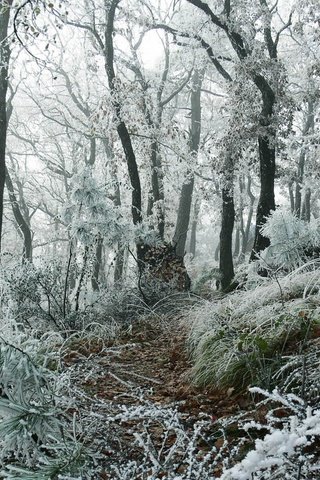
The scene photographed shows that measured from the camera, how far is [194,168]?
14.8 meters

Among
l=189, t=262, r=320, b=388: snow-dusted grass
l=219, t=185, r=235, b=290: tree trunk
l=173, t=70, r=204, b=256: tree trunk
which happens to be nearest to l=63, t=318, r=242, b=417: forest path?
l=189, t=262, r=320, b=388: snow-dusted grass

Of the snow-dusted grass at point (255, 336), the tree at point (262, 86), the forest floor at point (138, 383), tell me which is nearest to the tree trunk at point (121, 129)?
the tree at point (262, 86)

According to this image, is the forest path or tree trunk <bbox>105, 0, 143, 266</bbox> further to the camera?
tree trunk <bbox>105, 0, 143, 266</bbox>

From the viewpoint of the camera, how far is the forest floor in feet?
10.1

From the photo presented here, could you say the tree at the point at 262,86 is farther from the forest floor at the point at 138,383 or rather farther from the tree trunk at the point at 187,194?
the tree trunk at the point at 187,194

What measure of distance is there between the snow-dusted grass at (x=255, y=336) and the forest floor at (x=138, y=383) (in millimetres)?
166

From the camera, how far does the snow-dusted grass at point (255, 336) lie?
3.86 meters

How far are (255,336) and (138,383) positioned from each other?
4.13ft

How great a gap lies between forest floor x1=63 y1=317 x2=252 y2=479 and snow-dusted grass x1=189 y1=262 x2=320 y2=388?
0.17 metres

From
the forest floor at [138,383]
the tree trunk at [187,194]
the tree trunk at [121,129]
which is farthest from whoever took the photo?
the tree trunk at [187,194]

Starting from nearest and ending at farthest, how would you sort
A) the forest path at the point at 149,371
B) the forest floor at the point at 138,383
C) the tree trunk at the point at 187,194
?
the forest floor at the point at 138,383 < the forest path at the point at 149,371 < the tree trunk at the point at 187,194

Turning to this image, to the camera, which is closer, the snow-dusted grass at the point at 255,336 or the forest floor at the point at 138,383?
the forest floor at the point at 138,383

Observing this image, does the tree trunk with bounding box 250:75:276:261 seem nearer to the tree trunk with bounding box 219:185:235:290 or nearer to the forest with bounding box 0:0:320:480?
the forest with bounding box 0:0:320:480

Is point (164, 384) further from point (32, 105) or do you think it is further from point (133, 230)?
point (32, 105)
